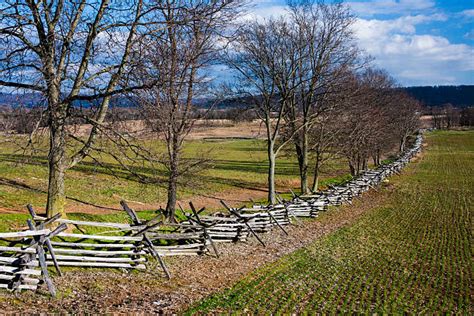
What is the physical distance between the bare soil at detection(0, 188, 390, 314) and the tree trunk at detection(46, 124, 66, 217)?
2.09m

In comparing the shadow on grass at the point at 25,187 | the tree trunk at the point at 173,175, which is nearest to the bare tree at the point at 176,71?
the tree trunk at the point at 173,175

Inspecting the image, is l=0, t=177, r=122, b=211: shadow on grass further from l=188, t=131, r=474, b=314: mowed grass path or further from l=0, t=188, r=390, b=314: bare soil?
l=188, t=131, r=474, b=314: mowed grass path

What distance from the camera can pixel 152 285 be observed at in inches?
401

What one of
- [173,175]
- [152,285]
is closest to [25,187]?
[173,175]

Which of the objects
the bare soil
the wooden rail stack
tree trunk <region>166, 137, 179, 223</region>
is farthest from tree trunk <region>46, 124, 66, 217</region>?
tree trunk <region>166, 137, 179, 223</region>

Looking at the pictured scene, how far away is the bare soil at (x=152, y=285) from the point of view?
323 inches

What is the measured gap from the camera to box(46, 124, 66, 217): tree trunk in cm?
1064

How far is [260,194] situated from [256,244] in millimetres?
13766

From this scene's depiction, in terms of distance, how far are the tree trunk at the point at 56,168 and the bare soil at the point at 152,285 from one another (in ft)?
6.85

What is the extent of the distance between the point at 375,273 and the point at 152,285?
642cm

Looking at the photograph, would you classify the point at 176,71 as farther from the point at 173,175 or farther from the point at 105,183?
the point at 105,183

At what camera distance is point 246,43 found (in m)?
22.5

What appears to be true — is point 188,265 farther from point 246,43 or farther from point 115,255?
point 246,43

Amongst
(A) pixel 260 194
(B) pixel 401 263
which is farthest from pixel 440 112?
(B) pixel 401 263
